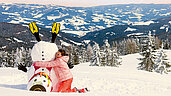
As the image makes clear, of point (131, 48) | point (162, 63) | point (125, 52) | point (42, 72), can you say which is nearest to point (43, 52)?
point (42, 72)

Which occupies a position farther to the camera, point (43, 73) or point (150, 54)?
point (150, 54)

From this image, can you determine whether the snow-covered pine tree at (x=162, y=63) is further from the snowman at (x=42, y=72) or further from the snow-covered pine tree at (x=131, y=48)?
the snow-covered pine tree at (x=131, y=48)

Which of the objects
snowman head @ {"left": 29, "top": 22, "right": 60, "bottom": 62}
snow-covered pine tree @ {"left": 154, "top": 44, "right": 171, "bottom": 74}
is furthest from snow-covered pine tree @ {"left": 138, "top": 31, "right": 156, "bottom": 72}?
snowman head @ {"left": 29, "top": 22, "right": 60, "bottom": 62}

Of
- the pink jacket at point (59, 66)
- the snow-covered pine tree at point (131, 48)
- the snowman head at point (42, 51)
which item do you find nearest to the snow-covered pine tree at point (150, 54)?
the pink jacket at point (59, 66)

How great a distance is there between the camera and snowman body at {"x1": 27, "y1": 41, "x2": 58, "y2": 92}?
19.2ft

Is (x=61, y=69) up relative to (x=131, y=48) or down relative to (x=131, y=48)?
up

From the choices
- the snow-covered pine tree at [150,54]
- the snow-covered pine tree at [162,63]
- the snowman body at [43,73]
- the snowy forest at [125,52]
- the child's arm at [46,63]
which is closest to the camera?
the snowman body at [43,73]

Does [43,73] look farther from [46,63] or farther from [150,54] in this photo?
[150,54]

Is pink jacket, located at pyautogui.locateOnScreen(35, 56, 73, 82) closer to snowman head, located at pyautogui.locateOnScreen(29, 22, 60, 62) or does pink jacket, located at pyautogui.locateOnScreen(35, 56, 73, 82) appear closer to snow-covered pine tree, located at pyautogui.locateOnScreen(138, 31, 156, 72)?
snowman head, located at pyautogui.locateOnScreen(29, 22, 60, 62)

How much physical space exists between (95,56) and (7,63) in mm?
30792

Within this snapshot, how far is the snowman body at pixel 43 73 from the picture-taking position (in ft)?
19.2

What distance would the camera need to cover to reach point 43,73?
609cm

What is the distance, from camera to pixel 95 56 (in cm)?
3459

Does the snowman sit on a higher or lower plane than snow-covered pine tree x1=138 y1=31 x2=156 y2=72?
higher
